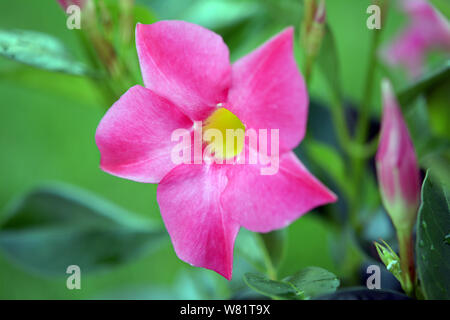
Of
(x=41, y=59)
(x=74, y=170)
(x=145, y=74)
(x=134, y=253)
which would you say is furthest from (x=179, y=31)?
(x=74, y=170)

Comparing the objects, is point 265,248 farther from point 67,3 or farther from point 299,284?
point 67,3

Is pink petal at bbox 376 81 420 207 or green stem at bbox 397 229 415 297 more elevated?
pink petal at bbox 376 81 420 207

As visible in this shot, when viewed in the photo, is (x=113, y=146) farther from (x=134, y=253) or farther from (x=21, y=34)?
(x=134, y=253)

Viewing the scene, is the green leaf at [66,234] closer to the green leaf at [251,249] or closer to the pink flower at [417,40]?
the green leaf at [251,249]

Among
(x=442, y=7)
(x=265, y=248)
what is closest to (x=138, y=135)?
(x=265, y=248)

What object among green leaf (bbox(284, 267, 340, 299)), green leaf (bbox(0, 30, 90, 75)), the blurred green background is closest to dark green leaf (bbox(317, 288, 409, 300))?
green leaf (bbox(284, 267, 340, 299))

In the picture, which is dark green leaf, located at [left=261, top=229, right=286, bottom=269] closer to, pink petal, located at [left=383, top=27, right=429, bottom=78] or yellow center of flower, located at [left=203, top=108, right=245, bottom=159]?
yellow center of flower, located at [left=203, top=108, right=245, bottom=159]
